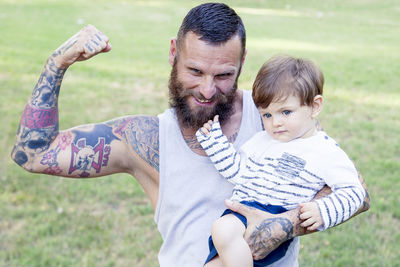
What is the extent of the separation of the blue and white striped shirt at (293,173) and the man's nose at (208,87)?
0.25m

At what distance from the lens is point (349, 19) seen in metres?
20.3

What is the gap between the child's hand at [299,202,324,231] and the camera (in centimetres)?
230

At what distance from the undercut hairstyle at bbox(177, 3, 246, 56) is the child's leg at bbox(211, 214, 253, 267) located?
39.5 inches

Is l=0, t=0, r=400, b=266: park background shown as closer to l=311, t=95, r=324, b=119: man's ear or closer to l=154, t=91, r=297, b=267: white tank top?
l=154, t=91, r=297, b=267: white tank top

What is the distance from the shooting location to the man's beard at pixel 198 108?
2.73m

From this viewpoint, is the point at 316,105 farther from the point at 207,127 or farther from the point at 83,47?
the point at 83,47

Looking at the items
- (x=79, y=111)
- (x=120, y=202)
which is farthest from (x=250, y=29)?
(x=120, y=202)

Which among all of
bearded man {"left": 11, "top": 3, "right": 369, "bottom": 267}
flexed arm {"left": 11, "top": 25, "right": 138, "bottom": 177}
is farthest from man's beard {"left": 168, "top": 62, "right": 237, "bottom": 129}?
flexed arm {"left": 11, "top": 25, "right": 138, "bottom": 177}

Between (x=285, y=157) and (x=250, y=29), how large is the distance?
14637mm

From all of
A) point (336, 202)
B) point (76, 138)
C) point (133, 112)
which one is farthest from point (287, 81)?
point (133, 112)

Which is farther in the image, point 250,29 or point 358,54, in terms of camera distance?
point 250,29

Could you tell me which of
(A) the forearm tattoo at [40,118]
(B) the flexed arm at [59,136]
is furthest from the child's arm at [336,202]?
(A) the forearm tattoo at [40,118]

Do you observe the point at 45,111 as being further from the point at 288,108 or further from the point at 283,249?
the point at 283,249

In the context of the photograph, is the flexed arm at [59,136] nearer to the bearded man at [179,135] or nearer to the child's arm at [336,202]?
the bearded man at [179,135]
